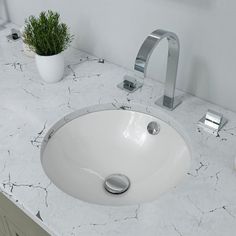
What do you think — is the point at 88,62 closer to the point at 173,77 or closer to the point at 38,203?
the point at 173,77

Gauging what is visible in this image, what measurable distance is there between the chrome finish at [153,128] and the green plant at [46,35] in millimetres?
392

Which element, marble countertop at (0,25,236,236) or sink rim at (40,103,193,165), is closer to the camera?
marble countertop at (0,25,236,236)

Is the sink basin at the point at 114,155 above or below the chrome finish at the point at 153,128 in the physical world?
below

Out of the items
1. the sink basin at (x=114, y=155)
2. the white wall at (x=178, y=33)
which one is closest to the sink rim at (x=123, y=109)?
the sink basin at (x=114, y=155)

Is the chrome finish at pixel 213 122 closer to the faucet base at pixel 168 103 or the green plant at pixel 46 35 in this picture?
the faucet base at pixel 168 103

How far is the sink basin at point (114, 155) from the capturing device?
92cm

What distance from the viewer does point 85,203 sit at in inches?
30.7

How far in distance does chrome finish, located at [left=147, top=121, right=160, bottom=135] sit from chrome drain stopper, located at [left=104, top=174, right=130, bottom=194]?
0.16 m

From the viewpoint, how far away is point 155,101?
3.59 ft

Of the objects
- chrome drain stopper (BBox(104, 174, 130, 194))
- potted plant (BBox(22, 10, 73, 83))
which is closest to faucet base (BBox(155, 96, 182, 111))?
chrome drain stopper (BBox(104, 174, 130, 194))

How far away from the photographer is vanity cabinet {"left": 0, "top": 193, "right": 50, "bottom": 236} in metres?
0.82

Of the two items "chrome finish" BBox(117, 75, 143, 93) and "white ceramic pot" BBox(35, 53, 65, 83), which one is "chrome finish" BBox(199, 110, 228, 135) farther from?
"white ceramic pot" BBox(35, 53, 65, 83)

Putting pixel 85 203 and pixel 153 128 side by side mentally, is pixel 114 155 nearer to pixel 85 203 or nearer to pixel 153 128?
pixel 153 128

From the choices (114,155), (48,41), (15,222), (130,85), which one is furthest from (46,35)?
(15,222)
